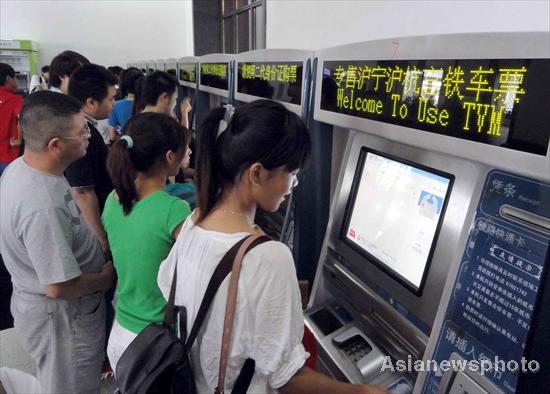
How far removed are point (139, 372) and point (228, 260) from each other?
0.39 metres

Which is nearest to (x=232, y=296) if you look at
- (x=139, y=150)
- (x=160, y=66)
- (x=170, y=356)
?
(x=170, y=356)

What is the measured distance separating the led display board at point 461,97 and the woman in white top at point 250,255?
0.24 meters

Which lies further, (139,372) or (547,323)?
(139,372)

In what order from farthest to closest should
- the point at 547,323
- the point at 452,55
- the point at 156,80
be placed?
the point at 156,80 → the point at 452,55 → the point at 547,323

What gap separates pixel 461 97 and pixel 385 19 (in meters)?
1.32

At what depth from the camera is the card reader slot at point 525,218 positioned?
→ 73 centimetres

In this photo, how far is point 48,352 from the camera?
5.27 ft

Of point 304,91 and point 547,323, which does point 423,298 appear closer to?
point 547,323

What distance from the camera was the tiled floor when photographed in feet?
7.74

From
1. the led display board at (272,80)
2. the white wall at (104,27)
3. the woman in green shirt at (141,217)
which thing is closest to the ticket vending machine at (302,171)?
the led display board at (272,80)

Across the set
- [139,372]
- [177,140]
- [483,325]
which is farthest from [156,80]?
[483,325]

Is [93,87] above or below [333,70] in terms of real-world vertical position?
below

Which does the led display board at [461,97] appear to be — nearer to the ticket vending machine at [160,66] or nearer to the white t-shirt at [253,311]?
the white t-shirt at [253,311]

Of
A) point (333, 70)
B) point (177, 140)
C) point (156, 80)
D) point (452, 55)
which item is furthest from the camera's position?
point (156, 80)
